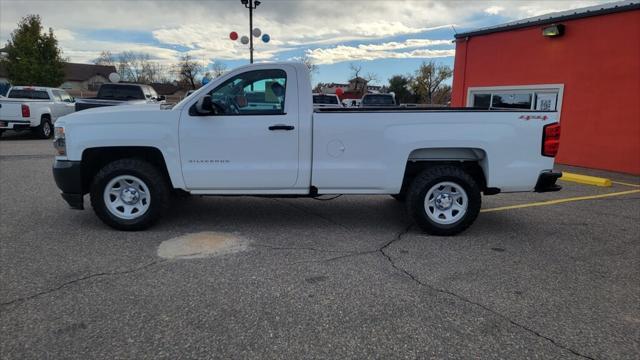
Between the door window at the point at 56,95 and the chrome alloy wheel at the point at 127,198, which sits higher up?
the door window at the point at 56,95

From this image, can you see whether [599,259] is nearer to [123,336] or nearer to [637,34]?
[123,336]

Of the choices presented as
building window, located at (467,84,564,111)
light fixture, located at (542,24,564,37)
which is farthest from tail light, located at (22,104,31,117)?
light fixture, located at (542,24,564,37)

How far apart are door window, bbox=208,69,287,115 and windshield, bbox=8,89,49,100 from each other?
49.4ft

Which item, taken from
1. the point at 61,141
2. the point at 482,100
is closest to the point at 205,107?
the point at 61,141

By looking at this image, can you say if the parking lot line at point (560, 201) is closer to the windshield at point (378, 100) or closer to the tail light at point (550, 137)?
the tail light at point (550, 137)

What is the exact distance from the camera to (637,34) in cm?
999

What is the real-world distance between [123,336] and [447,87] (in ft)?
257

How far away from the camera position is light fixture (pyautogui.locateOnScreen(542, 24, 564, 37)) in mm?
11406

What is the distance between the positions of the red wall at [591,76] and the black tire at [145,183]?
10.5 metres

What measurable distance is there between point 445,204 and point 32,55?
140 feet

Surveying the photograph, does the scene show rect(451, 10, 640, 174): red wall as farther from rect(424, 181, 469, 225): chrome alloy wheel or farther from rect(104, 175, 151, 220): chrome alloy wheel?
rect(104, 175, 151, 220): chrome alloy wheel

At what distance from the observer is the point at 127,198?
17.5 feet

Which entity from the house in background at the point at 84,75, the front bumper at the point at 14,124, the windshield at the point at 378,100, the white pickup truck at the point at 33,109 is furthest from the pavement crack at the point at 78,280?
the house in background at the point at 84,75

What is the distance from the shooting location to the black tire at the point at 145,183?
518 cm
